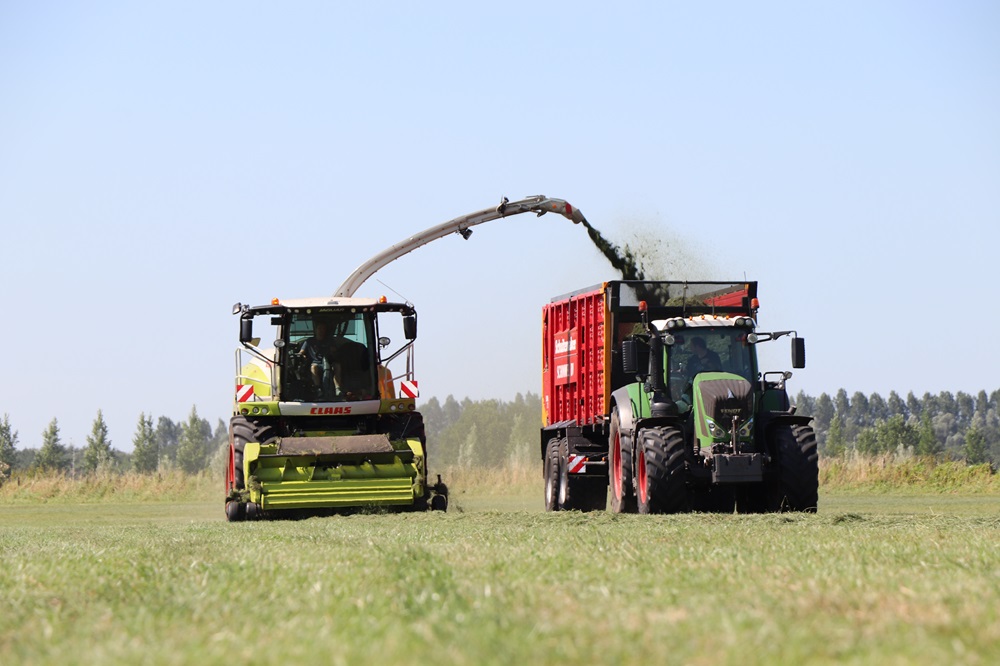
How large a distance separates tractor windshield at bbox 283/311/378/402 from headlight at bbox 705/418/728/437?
6148mm

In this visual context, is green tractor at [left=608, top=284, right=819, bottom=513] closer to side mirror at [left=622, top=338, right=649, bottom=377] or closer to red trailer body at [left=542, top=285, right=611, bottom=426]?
side mirror at [left=622, top=338, right=649, bottom=377]

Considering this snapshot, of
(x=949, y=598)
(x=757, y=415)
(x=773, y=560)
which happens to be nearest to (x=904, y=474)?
(x=757, y=415)

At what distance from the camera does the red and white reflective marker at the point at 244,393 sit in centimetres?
2169

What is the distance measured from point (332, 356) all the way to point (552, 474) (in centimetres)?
413

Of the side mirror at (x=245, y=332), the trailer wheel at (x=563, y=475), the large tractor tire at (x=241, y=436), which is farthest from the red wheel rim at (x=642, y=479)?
the side mirror at (x=245, y=332)

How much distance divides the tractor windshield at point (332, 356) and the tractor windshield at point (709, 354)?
215 inches

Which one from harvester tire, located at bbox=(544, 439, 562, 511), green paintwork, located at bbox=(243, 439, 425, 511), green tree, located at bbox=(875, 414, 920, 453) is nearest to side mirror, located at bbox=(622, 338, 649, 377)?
green paintwork, located at bbox=(243, 439, 425, 511)

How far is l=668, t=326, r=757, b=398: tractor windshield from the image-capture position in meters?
18.3

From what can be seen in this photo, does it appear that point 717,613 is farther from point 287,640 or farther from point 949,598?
point 287,640

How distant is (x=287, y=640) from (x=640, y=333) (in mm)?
→ 14533

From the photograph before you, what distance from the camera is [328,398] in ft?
71.0

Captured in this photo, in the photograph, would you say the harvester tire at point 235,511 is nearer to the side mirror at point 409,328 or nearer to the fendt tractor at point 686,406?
the side mirror at point 409,328

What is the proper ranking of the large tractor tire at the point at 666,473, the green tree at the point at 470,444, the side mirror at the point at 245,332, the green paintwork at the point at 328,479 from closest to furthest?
1. the large tractor tire at the point at 666,473
2. the green paintwork at the point at 328,479
3. the side mirror at the point at 245,332
4. the green tree at the point at 470,444

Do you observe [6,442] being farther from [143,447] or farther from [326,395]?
[326,395]
